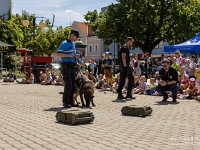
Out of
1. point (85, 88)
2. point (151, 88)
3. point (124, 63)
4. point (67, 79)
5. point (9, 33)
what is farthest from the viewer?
point (9, 33)

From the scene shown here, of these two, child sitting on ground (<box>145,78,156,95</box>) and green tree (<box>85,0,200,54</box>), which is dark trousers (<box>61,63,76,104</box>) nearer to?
child sitting on ground (<box>145,78,156,95</box>)

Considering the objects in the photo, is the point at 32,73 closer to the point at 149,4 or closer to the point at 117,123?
the point at 117,123

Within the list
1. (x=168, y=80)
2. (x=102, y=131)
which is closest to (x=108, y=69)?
(x=168, y=80)

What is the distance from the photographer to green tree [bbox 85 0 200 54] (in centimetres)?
3916

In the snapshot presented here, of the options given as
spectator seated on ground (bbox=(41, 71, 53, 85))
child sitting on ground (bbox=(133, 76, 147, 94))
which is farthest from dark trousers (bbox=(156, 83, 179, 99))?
spectator seated on ground (bbox=(41, 71, 53, 85))

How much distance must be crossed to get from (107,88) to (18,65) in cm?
2737

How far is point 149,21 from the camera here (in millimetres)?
40031

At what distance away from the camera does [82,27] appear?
3228 inches

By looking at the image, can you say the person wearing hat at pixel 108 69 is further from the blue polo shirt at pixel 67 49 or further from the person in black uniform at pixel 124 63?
the blue polo shirt at pixel 67 49

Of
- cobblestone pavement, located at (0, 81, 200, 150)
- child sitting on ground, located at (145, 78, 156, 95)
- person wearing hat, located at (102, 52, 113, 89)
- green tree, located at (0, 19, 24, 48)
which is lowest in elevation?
cobblestone pavement, located at (0, 81, 200, 150)

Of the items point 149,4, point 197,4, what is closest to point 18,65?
point 149,4

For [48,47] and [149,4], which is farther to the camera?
[48,47]

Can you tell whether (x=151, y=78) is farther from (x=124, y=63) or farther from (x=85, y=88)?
(x=85, y=88)

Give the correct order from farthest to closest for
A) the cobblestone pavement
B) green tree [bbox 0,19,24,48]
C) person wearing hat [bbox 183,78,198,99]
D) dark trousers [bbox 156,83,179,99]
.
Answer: green tree [bbox 0,19,24,48] < person wearing hat [bbox 183,78,198,99] < dark trousers [bbox 156,83,179,99] < the cobblestone pavement
